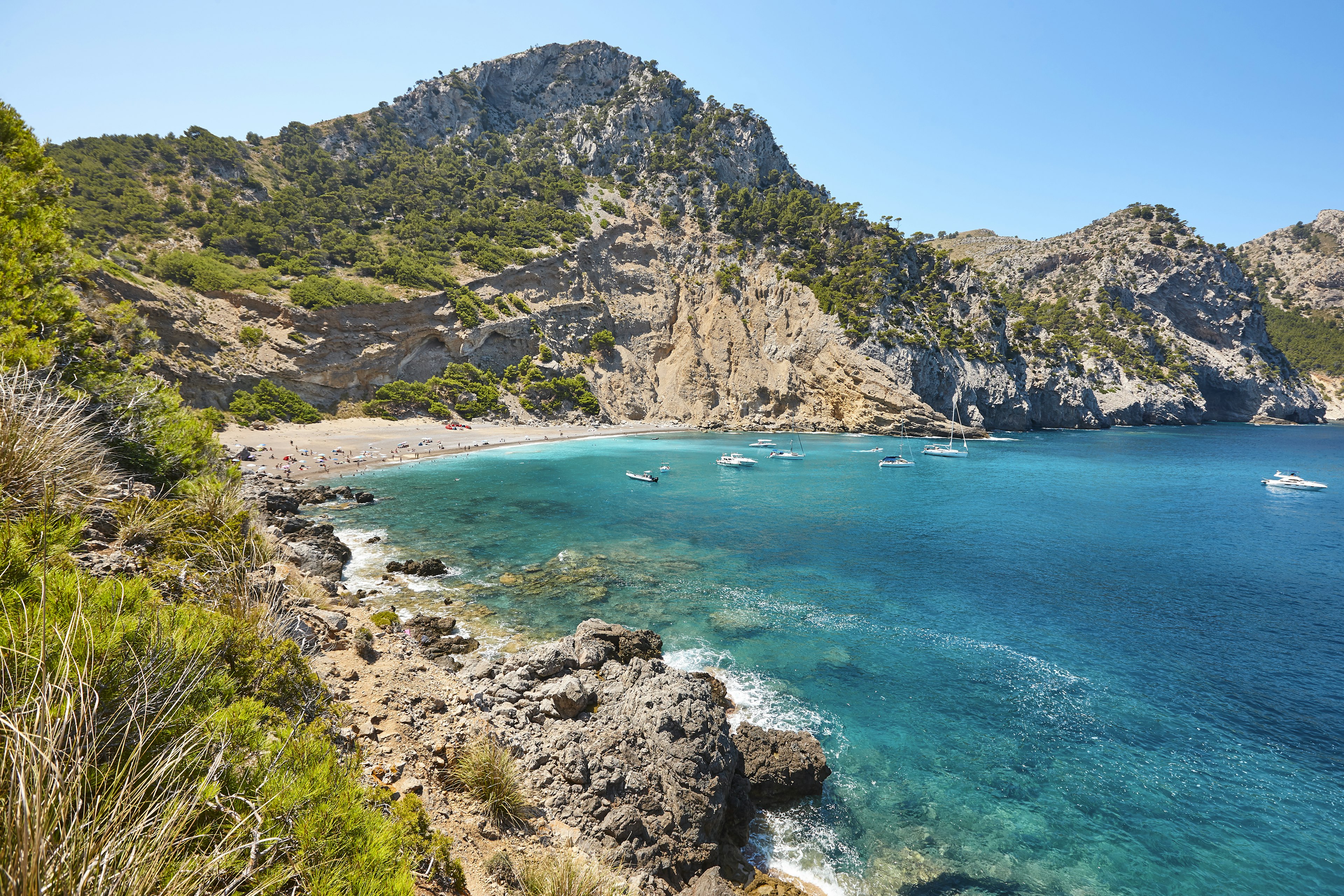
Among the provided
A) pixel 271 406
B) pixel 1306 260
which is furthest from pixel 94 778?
pixel 1306 260

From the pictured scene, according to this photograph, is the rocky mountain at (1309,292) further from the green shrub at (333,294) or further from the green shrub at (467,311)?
the green shrub at (333,294)

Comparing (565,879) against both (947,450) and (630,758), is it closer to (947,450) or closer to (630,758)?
(630,758)

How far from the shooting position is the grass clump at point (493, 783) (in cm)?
709

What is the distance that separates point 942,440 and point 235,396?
82.6 meters

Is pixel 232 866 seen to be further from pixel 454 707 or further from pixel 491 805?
pixel 454 707

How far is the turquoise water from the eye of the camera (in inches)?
356

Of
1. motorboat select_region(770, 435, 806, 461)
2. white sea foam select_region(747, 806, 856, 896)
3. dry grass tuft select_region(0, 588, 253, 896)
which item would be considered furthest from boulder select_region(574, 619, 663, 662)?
motorboat select_region(770, 435, 806, 461)

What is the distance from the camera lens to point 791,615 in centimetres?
1741

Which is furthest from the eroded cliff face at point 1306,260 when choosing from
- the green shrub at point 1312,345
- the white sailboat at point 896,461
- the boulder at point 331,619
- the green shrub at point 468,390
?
the boulder at point 331,619

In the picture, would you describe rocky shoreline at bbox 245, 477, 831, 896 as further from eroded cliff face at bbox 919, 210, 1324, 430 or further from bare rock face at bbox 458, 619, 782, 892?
eroded cliff face at bbox 919, 210, 1324, 430

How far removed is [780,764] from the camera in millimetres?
9984

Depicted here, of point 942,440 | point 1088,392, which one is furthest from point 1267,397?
point 942,440

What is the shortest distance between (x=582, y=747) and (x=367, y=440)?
51.9 meters

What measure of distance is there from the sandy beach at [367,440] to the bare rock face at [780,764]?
38133 millimetres
